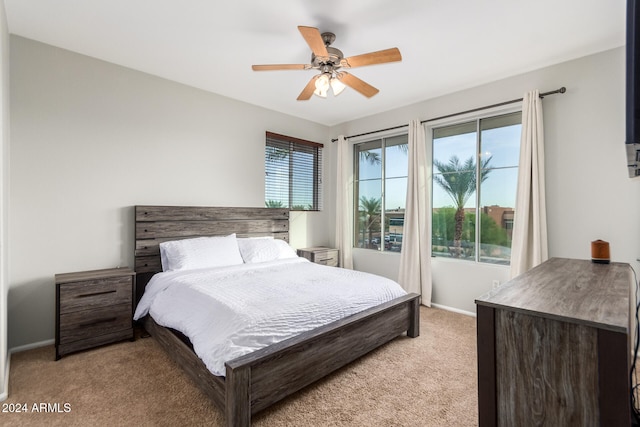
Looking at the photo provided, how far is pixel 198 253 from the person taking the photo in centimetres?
309

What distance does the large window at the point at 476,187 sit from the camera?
3346mm

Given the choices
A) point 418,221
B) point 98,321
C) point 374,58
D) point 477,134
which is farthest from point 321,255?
point 374,58

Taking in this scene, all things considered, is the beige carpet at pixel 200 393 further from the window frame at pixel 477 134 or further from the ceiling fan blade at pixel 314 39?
the ceiling fan blade at pixel 314 39

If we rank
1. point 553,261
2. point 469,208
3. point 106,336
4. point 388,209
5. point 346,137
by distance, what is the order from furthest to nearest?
point 346,137 → point 388,209 → point 469,208 → point 106,336 → point 553,261

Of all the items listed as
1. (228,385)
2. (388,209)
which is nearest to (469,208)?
(388,209)

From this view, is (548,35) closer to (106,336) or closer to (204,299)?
(204,299)

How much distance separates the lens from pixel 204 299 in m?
2.13

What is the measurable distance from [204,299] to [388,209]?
3.08 meters

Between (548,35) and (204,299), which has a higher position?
A: (548,35)

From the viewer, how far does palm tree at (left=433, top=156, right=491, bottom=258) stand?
3.64 m

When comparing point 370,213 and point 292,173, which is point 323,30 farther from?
point 370,213

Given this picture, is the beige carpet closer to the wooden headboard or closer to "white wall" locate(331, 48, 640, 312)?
the wooden headboard

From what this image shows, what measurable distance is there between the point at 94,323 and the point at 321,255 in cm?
275

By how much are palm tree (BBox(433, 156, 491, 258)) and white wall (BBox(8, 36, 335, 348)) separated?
9.41 ft
